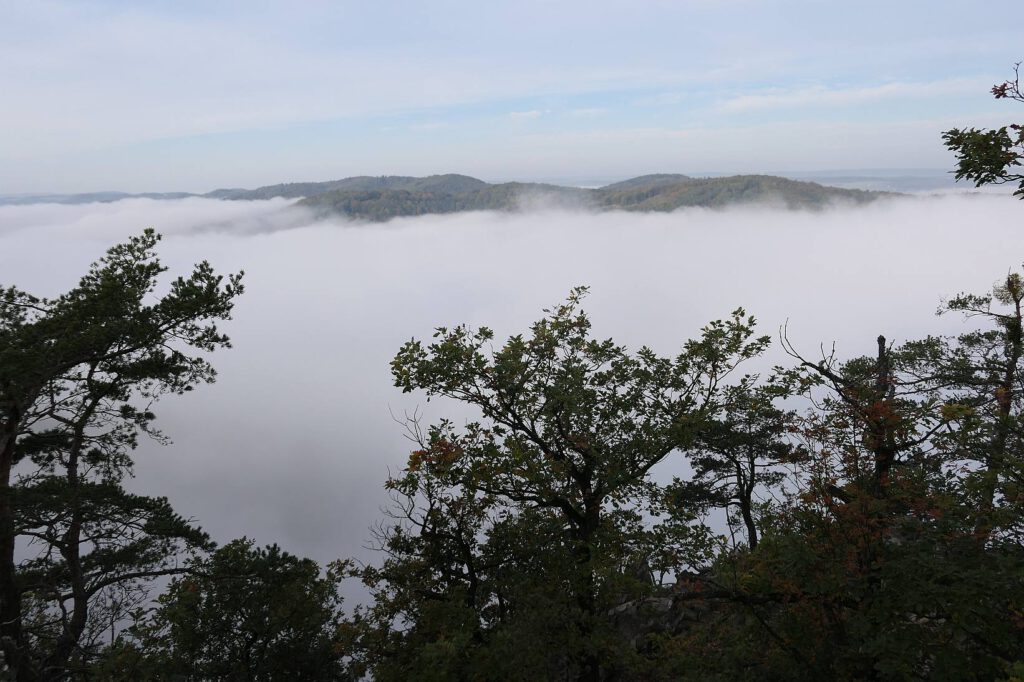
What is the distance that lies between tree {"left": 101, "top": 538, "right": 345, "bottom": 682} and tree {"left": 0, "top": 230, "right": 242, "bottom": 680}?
3.88 ft

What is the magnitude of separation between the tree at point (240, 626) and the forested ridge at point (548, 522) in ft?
0.22

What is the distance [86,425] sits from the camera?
15.5 m

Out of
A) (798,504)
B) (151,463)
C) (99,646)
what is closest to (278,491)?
(151,463)

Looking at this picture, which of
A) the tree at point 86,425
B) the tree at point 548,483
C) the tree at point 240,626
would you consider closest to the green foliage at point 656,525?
the tree at point 548,483

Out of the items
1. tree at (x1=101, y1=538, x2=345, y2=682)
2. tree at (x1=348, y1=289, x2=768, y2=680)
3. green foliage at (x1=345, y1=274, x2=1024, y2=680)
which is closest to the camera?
green foliage at (x1=345, y1=274, x2=1024, y2=680)

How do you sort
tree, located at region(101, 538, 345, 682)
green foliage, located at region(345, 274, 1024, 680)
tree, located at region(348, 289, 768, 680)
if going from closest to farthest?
green foliage, located at region(345, 274, 1024, 680)
tree, located at region(348, 289, 768, 680)
tree, located at region(101, 538, 345, 682)

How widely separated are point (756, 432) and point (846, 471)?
11221 millimetres

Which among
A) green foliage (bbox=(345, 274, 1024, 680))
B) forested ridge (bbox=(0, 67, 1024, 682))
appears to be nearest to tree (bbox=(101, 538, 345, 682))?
forested ridge (bbox=(0, 67, 1024, 682))

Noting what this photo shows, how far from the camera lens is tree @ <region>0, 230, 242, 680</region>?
1262cm

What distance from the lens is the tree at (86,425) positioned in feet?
41.4

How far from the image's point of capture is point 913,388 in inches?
690

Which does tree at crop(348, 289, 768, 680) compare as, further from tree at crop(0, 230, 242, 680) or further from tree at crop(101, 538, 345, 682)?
tree at crop(0, 230, 242, 680)

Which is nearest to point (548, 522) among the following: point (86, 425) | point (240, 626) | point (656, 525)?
point (656, 525)

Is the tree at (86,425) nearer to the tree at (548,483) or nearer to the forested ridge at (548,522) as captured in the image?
the forested ridge at (548,522)
